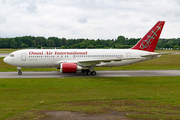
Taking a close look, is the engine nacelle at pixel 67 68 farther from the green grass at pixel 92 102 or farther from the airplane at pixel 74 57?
the green grass at pixel 92 102

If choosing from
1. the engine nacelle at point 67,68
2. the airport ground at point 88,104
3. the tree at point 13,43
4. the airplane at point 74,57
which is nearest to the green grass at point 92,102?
the airport ground at point 88,104

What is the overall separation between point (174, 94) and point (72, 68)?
1313 centimetres

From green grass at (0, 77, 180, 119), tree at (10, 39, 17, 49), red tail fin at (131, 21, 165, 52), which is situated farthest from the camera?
tree at (10, 39, 17, 49)

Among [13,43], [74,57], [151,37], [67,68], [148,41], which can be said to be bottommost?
[67,68]

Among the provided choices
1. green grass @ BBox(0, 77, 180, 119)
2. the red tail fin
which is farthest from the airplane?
green grass @ BBox(0, 77, 180, 119)

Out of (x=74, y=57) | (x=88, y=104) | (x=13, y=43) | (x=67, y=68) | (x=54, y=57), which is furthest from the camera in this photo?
(x=13, y=43)

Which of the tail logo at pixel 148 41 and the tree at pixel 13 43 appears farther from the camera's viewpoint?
the tree at pixel 13 43

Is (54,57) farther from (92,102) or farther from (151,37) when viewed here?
(92,102)

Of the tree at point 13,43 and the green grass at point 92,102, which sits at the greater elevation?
the tree at point 13,43

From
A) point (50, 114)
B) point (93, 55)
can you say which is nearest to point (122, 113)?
point (50, 114)

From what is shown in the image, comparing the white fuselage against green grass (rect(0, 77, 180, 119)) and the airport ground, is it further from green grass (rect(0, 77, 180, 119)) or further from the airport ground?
A: the airport ground

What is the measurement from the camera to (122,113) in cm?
Result: 1055

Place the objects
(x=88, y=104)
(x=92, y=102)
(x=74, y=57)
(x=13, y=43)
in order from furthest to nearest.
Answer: (x=13, y=43) < (x=74, y=57) < (x=92, y=102) < (x=88, y=104)

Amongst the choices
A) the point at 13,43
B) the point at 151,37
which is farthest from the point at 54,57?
the point at 13,43
